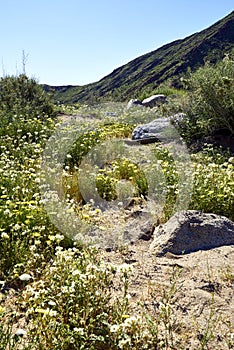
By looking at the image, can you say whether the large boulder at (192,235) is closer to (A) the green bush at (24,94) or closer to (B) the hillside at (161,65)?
(A) the green bush at (24,94)

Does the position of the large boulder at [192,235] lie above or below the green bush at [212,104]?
below

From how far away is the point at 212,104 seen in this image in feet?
27.7

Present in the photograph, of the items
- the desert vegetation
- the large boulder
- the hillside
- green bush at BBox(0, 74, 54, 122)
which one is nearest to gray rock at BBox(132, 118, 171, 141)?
the desert vegetation

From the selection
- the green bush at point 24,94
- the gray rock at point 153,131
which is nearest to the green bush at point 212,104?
the gray rock at point 153,131

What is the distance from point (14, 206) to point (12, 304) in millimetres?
1269

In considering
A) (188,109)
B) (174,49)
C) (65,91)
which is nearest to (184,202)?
(188,109)

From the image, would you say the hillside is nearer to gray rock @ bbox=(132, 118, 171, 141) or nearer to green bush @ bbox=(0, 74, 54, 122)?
green bush @ bbox=(0, 74, 54, 122)

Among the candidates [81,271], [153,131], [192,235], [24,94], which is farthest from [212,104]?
[24,94]

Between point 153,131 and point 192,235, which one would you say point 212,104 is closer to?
point 153,131

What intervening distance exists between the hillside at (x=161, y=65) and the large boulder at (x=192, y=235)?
41015 millimetres

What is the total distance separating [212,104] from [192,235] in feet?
17.5

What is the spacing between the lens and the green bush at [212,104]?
26.7 ft

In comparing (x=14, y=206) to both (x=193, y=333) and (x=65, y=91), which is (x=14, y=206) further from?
(x=65, y=91)

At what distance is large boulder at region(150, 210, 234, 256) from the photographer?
3678 mm
